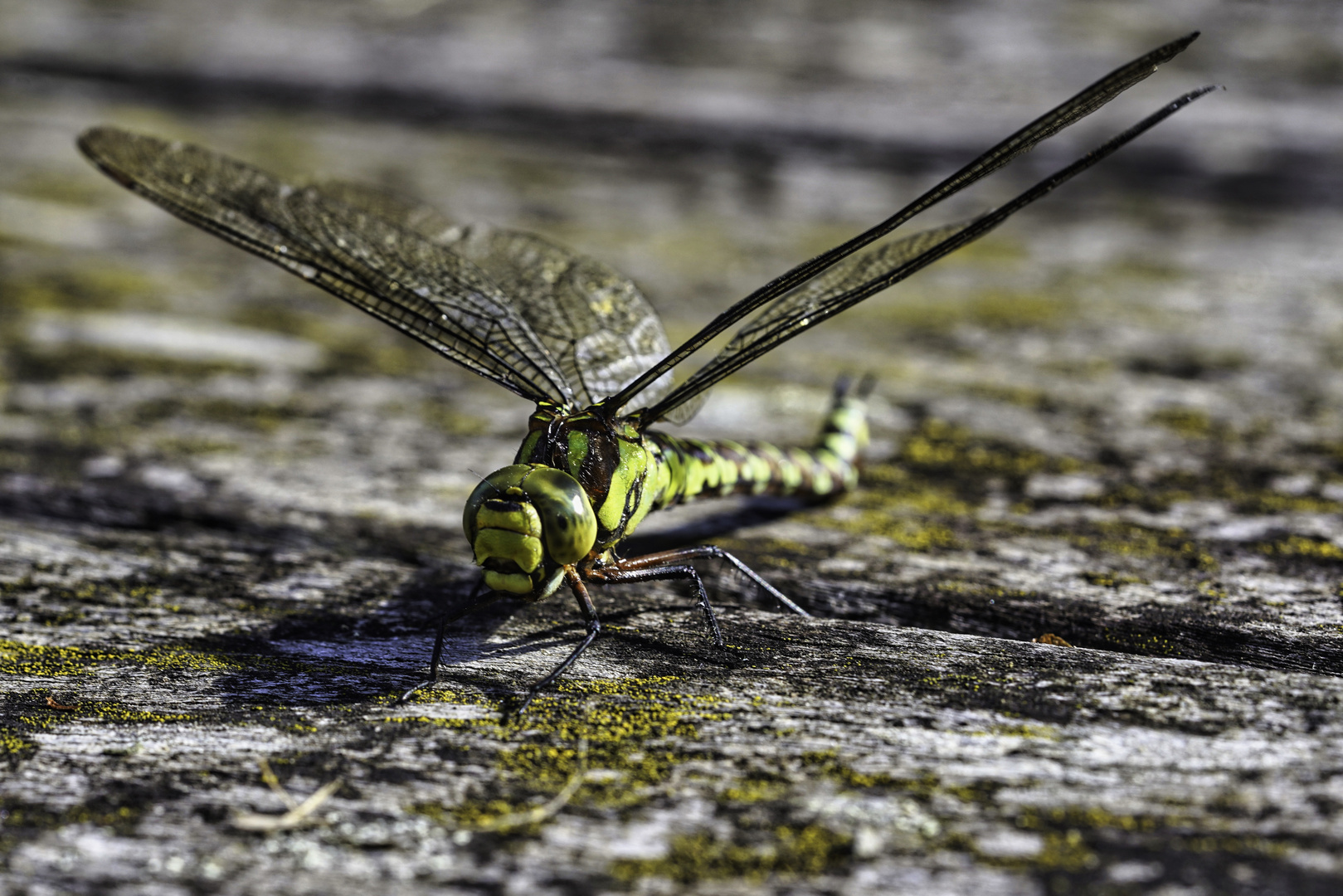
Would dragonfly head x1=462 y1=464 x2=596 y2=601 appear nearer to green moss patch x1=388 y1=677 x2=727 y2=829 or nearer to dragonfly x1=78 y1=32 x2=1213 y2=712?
dragonfly x1=78 y1=32 x2=1213 y2=712

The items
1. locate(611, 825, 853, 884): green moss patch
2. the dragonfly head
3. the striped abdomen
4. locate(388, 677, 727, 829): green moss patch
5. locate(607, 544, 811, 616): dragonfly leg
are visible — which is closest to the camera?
Answer: locate(611, 825, 853, 884): green moss patch

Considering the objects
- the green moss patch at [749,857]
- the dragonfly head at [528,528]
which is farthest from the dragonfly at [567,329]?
the green moss patch at [749,857]

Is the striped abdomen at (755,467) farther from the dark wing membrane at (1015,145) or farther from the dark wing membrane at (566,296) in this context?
the dark wing membrane at (1015,145)

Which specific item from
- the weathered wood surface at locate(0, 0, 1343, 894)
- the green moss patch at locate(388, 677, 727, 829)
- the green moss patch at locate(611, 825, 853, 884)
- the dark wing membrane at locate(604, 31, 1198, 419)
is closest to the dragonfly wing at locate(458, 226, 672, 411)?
the weathered wood surface at locate(0, 0, 1343, 894)

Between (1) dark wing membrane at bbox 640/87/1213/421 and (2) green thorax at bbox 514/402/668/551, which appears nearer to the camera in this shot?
(1) dark wing membrane at bbox 640/87/1213/421

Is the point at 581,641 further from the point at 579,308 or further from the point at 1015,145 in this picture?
the point at 579,308

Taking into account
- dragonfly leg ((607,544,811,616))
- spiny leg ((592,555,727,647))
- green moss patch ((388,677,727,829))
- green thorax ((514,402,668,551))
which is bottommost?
green moss patch ((388,677,727,829))

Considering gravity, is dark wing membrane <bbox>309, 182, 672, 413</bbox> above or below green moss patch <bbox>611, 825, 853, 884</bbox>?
above

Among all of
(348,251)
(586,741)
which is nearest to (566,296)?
(348,251)
